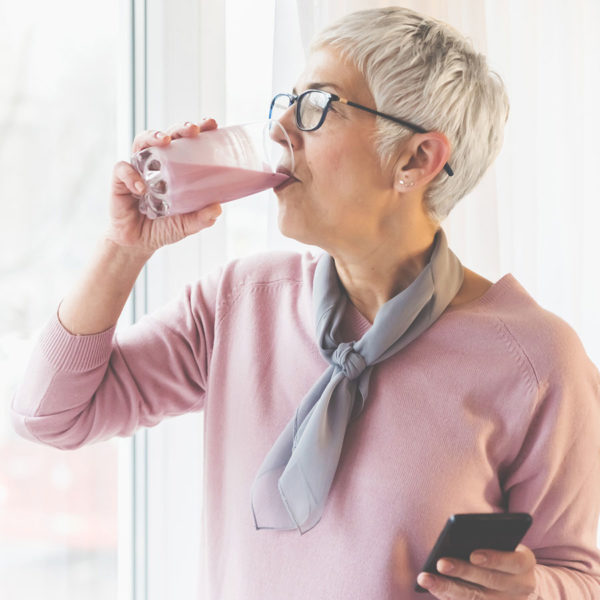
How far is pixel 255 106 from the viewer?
180 cm

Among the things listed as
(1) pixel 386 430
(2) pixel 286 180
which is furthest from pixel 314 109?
(1) pixel 386 430

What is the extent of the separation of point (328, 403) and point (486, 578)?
322 millimetres

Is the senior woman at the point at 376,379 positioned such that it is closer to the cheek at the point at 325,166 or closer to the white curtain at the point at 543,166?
the cheek at the point at 325,166

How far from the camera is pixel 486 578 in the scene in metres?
1.10

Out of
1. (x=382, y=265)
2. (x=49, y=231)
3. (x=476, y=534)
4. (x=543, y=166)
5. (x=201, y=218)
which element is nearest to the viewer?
(x=476, y=534)

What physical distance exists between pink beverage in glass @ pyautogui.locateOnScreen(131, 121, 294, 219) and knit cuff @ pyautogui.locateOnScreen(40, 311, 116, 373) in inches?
8.3

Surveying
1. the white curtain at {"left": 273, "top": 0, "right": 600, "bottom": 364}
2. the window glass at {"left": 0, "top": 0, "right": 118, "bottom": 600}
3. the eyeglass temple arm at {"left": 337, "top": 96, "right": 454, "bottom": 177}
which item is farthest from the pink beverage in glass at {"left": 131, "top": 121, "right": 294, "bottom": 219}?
the white curtain at {"left": 273, "top": 0, "right": 600, "bottom": 364}

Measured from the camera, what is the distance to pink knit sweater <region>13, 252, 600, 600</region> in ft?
3.92

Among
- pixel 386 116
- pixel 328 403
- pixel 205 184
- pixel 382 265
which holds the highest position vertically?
pixel 386 116

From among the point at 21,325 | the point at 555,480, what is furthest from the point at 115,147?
the point at 555,480

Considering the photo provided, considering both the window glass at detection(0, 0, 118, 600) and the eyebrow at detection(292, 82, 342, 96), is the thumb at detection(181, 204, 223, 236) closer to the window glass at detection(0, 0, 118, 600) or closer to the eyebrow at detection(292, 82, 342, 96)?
the eyebrow at detection(292, 82, 342, 96)

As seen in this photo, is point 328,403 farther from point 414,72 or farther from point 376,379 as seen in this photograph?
point 414,72

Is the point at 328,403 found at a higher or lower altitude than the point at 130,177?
lower

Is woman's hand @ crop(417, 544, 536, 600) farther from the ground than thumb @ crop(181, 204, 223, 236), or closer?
closer
